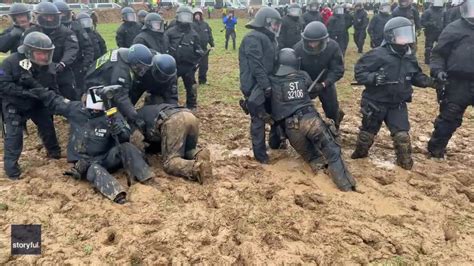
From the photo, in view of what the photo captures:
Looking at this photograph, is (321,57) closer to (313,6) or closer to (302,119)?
(302,119)

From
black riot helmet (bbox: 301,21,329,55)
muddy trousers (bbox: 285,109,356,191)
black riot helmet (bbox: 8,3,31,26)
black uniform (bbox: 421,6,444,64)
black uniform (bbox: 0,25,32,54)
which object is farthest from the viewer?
black uniform (bbox: 421,6,444,64)

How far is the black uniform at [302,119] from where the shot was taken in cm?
559

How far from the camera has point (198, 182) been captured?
538cm

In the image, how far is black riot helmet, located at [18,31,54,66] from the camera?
17.6 ft

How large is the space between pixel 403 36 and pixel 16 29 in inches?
232

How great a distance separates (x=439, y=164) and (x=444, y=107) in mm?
783

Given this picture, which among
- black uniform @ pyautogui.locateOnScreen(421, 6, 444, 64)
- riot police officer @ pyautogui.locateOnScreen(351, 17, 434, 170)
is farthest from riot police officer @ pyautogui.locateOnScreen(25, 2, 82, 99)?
black uniform @ pyautogui.locateOnScreen(421, 6, 444, 64)

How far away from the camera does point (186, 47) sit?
8.55 metres

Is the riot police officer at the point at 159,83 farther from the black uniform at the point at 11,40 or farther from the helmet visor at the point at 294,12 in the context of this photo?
the helmet visor at the point at 294,12

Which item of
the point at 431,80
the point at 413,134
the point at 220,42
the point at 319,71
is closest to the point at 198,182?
the point at 319,71

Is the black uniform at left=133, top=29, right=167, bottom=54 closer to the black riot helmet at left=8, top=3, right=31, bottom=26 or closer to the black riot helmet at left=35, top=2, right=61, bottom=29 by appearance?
the black riot helmet at left=35, top=2, right=61, bottom=29

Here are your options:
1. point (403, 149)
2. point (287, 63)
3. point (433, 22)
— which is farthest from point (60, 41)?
point (433, 22)

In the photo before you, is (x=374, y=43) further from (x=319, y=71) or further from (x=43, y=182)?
(x=43, y=182)

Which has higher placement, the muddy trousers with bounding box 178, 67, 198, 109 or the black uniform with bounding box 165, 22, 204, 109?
the black uniform with bounding box 165, 22, 204, 109
